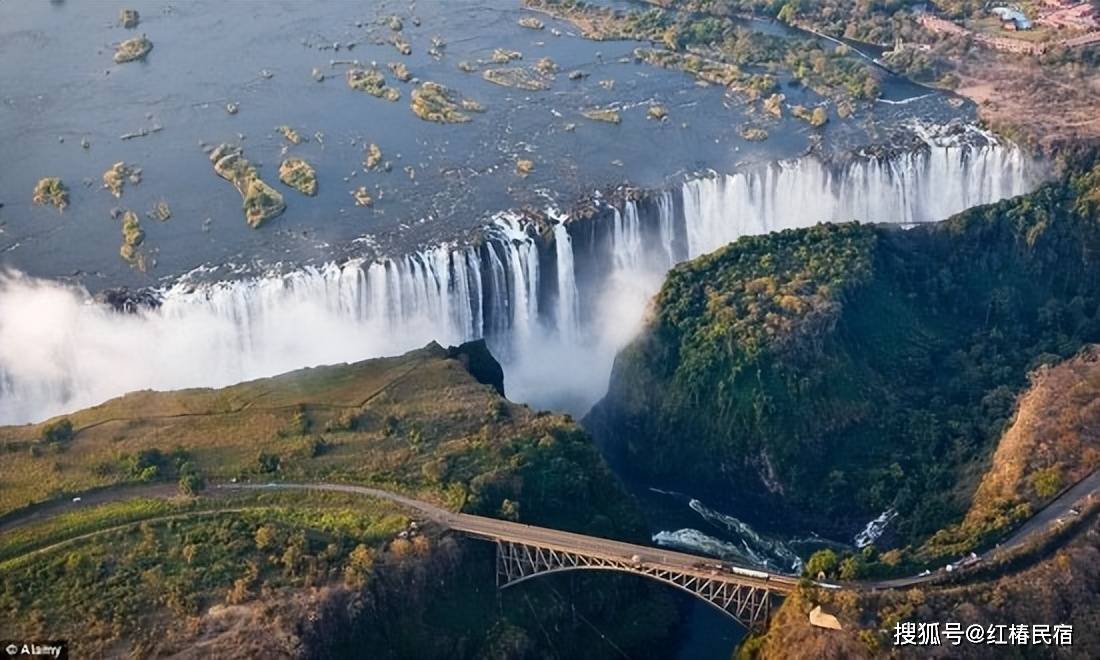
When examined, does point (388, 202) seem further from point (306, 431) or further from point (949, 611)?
point (949, 611)

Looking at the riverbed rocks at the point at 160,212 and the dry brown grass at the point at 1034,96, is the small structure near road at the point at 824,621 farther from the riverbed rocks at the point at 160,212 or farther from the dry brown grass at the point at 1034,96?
the dry brown grass at the point at 1034,96

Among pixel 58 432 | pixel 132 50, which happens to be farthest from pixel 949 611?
pixel 132 50

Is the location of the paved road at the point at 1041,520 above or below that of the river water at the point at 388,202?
below

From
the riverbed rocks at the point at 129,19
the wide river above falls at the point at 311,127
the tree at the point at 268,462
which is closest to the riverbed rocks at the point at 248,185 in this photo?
the wide river above falls at the point at 311,127

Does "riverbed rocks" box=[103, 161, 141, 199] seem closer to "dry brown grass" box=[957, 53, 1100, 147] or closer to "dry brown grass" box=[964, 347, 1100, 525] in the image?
"dry brown grass" box=[964, 347, 1100, 525]

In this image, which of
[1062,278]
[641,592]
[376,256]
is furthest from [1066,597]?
[376,256]
